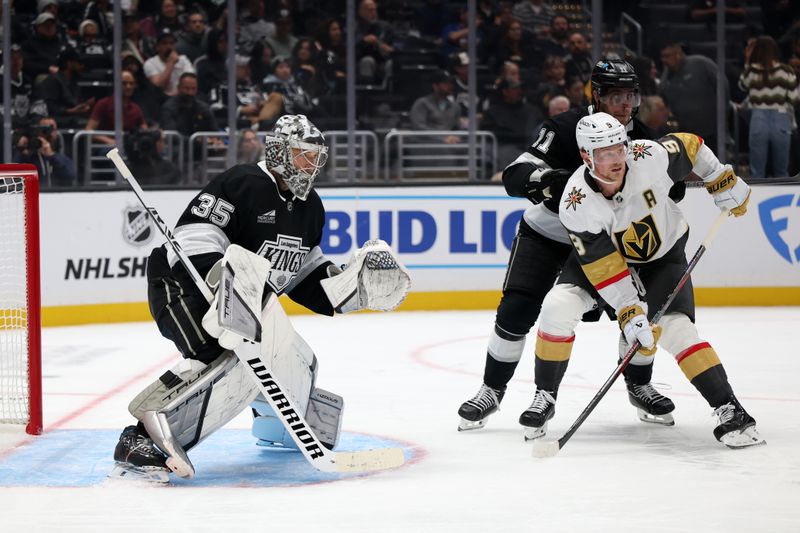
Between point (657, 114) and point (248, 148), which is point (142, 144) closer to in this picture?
point (248, 148)

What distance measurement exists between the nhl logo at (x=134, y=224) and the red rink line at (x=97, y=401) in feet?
4.47

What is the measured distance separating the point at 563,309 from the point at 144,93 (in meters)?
4.60

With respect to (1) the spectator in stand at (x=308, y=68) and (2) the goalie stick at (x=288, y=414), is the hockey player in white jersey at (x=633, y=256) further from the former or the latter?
(1) the spectator in stand at (x=308, y=68)

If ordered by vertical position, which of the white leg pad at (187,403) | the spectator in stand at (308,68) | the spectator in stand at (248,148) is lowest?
the white leg pad at (187,403)

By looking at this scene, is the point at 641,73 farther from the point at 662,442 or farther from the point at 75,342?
the point at 662,442

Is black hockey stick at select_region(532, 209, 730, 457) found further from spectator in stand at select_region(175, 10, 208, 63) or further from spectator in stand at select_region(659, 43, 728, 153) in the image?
spectator in stand at select_region(175, 10, 208, 63)

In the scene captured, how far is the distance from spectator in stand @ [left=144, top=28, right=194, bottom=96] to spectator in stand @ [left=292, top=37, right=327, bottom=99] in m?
0.70

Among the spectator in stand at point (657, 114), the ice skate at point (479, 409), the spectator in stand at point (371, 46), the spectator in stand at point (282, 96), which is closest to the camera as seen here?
the ice skate at point (479, 409)

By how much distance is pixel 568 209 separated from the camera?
144 inches

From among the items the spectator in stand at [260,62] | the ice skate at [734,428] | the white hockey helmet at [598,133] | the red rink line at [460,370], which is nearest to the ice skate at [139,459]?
the white hockey helmet at [598,133]

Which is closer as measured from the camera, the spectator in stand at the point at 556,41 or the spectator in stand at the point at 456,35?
the spectator in stand at the point at 556,41

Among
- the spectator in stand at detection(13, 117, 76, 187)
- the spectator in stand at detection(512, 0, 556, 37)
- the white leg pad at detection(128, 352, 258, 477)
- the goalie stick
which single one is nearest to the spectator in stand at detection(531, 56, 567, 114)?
the spectator in stand at detection(512, 0, 556, 37)

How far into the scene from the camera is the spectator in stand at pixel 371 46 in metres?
8.24

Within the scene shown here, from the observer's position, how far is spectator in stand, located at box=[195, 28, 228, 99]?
785cm
